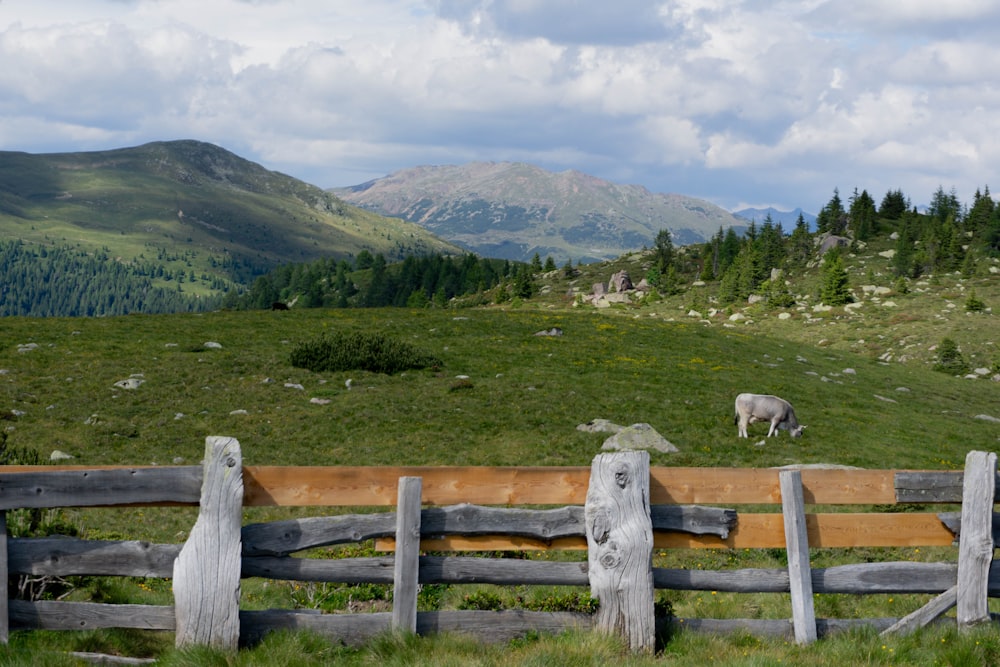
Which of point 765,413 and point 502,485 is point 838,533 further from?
point 765,413

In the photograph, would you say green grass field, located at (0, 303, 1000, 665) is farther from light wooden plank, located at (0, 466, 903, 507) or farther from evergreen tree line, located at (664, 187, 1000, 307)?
evergreen tree line, located at (664, 187, 1000, 307)

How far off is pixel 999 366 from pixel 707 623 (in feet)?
201

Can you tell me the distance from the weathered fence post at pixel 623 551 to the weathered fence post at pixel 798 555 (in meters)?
1.71

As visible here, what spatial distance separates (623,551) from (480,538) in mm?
1544

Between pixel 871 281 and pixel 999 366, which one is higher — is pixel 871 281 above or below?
above

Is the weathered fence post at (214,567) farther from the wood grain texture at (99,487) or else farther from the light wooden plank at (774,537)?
the light wooden plank at (774,537)

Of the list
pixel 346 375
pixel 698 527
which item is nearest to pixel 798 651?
pixel 698 527

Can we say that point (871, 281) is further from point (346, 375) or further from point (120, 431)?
point (120, 431)

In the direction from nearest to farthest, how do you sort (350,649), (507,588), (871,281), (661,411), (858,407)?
(350,649), (507,588), (661,411), (858,407), (871,281)

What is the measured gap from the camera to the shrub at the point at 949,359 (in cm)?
5866

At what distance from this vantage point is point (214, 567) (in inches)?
300

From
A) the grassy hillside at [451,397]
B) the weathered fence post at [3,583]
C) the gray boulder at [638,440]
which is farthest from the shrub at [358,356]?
the weathered fence post at [3,583]

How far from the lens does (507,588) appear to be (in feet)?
39.8

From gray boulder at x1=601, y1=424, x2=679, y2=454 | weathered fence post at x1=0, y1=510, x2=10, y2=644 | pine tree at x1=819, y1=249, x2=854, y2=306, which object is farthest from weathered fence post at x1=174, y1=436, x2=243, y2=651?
pine tree at x1=819, y1=249, x2=854, y2=306
